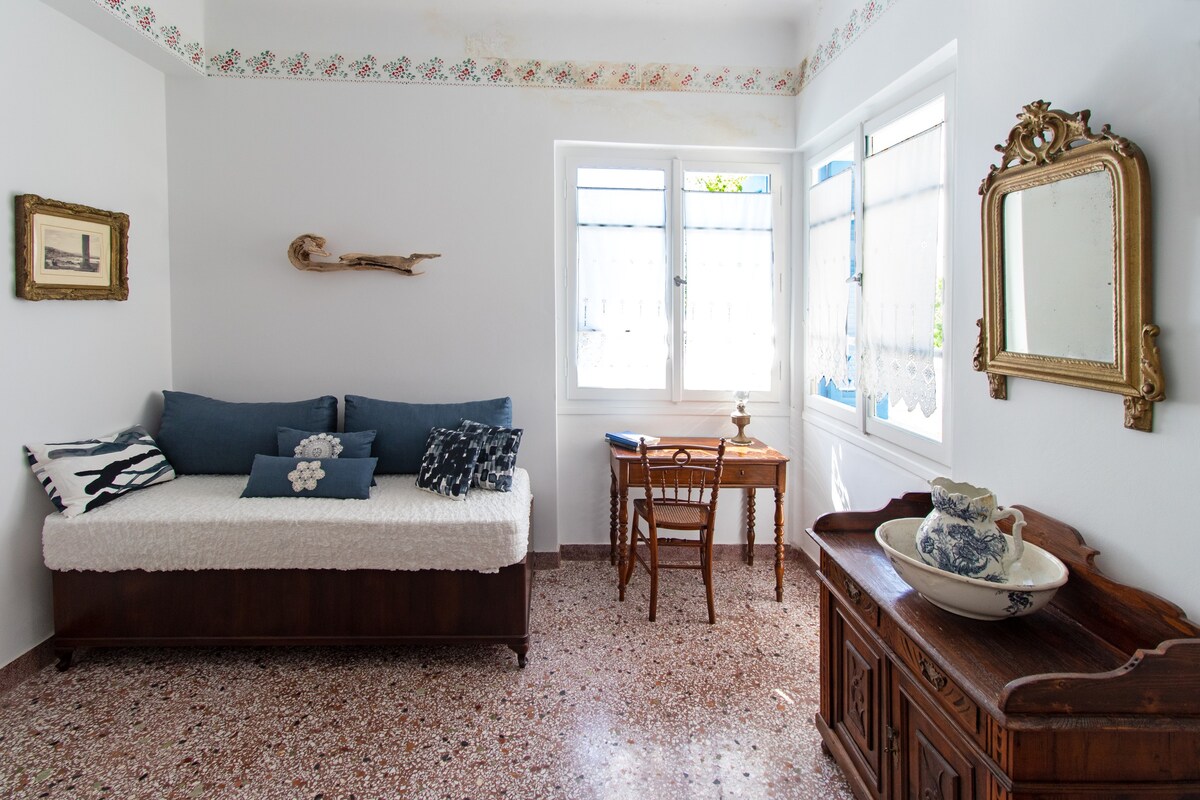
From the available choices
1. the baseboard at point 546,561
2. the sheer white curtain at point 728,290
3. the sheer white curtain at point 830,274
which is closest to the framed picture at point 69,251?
the baseboard at point 546,561

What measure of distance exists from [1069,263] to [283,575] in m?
2.85

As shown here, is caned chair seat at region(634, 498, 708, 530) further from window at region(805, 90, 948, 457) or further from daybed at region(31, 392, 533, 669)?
A: window at region(805, 90, 948, 457)

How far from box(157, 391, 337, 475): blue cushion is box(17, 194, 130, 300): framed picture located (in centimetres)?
60

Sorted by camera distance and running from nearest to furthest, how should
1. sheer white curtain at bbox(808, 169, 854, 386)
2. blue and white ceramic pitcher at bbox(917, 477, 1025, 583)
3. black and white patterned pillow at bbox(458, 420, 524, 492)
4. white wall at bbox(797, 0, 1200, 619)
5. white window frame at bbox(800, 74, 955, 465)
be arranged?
1. white wall at bbox(797, 0, 1200, 619)
2. blue and white ceramic pitcher at bbox(917, 477, 1025, 583)
3. white window frame at bbox(800, 74, 955, 465)
4. black and white patterned pillow at bbox(458, 420, 524, 492)
5. sheer white curtain at bbox(808, 169, 854, 386)

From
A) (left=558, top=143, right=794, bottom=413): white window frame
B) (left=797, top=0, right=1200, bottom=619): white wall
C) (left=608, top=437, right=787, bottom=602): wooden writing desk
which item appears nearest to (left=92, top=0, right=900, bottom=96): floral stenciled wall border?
(left=558, top=143, right=794, bottom=413): white window frame

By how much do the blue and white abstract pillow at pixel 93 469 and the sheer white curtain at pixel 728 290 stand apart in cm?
271

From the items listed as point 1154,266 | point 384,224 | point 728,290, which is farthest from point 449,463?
point 1154,266

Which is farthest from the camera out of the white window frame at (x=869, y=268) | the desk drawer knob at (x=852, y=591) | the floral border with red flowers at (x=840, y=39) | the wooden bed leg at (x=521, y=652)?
the floral border with red flowers at (x=840, y=39)

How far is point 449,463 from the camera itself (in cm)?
326

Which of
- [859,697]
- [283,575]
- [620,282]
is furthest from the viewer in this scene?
[620,282]

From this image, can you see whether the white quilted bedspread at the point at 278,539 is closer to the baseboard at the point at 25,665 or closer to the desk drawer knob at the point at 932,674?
the baseboard at the point at 25,665

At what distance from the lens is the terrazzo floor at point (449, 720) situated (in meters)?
2.16

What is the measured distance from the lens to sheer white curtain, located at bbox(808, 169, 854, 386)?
137 inches

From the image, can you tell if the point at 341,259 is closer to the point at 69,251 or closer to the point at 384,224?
the point at 384,224
